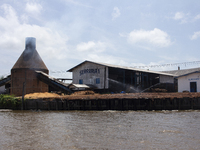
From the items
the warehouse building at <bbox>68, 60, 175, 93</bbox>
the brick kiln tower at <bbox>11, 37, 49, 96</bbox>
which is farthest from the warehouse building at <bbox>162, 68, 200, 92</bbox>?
the brick kiln tower at <bbox>11, 37, 49, 96</bbox>

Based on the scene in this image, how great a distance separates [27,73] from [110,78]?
14.9m

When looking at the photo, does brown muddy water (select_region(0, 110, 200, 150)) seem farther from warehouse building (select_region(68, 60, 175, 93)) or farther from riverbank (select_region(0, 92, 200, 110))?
warehouse building (select_region(68, 60, 175, 93))

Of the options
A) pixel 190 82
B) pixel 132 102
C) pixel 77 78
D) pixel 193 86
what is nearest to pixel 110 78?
pixel 77 78

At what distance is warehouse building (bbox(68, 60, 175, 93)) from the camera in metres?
35.8

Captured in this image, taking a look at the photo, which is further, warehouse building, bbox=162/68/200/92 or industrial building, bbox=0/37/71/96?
industrial building, bbox=0/37/71/96

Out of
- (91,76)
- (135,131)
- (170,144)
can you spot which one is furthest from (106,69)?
(170,144)

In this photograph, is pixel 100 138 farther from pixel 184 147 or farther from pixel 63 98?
pixel 63 98

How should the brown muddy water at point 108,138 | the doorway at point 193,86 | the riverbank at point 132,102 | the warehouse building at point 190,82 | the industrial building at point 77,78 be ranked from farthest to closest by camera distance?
the industrial building at point 77,78
the doorway at point 193,86
the warehouse building at point 190,82
the riverbank at point 132,102
the brown muddy water at point 108,138

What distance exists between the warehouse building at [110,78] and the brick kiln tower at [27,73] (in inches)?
265

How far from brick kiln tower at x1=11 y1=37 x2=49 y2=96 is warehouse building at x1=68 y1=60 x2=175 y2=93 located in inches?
265

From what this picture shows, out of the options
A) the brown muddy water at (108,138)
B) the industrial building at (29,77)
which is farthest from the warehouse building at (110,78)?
the brown muddy water at (108,138)

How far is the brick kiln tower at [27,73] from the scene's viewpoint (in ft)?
118

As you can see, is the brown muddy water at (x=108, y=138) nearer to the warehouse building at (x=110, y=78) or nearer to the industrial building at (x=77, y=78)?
the industrial building at (x=77, y=78)

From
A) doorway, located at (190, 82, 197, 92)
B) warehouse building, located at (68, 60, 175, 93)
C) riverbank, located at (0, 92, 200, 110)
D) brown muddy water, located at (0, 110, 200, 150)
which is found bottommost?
brown muddy water, located at (0, 110, 200, 150)
